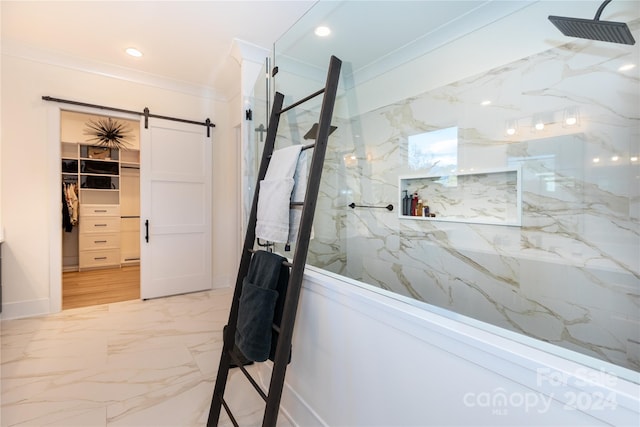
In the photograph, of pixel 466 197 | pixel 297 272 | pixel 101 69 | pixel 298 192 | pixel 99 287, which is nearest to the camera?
pixel 297 272

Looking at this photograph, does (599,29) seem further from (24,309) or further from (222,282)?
(24,309)

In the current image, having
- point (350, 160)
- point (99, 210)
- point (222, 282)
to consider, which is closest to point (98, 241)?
point (99, 210)

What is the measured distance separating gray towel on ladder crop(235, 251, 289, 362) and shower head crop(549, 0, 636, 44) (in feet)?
6.31

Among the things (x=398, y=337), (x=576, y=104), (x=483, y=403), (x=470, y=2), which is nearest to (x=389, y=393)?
(x=398, y=337)

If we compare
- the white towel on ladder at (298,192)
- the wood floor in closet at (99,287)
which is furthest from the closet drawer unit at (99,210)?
the white towel on ladder at (298,192)

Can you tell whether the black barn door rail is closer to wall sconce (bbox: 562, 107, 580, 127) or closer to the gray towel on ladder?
the gray towel on ladder

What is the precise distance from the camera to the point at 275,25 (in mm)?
2482

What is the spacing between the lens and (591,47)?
1.65 metres

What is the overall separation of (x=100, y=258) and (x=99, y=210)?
2.71 feet

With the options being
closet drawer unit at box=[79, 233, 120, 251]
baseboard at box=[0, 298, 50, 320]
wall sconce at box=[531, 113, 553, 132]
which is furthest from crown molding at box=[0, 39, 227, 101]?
wall sconce at box=[531, 113, 553, 132]

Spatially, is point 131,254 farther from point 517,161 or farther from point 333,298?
point 517,161

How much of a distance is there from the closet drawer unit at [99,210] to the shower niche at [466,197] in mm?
4997

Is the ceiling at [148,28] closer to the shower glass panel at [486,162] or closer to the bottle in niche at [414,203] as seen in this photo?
the shower glass panel at [486,162]

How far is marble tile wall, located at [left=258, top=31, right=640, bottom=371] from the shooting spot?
1545 millimetres
